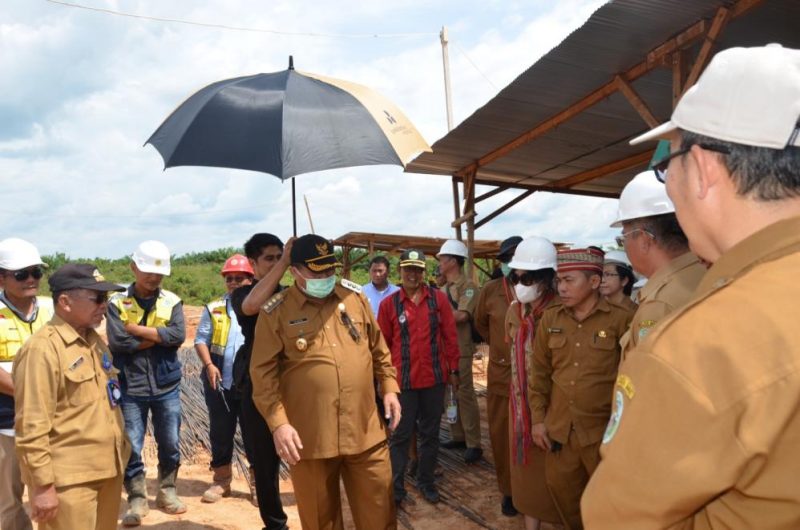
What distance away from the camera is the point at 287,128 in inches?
122

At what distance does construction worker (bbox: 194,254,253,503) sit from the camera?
4914 millimetres

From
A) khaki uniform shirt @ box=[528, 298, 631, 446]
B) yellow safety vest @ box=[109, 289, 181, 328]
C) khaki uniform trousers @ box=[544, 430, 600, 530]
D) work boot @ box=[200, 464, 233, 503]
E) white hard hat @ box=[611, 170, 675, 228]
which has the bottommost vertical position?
work boot @ box=[200, 464, 233, 503]

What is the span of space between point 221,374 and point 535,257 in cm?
291

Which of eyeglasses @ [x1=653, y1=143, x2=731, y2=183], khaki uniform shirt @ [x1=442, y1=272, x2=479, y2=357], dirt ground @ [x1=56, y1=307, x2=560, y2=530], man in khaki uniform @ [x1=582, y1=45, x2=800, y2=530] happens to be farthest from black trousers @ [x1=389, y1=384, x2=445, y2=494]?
man in khaki uniform @ [x1=582, y1=45, x2=800, y2=530]

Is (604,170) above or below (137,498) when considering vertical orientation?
above

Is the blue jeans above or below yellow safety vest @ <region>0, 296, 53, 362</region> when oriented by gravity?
below

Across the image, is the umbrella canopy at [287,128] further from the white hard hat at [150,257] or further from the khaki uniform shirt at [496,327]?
the khaki uniform shirt at [496,327]

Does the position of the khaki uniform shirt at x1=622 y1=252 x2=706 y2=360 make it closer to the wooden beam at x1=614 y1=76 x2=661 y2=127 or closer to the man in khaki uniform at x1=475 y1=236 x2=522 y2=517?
the man in khaki uniform at x1=475 y1=236 x2=522 y2=517

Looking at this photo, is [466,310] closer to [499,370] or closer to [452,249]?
[452,249]

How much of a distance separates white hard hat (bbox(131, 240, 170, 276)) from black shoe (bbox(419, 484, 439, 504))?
106 inches

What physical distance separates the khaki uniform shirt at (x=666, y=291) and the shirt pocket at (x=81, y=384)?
8.01 feet

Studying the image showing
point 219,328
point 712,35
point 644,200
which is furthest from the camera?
A: point 219,328

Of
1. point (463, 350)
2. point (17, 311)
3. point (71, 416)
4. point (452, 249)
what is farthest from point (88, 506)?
point (452, 249)

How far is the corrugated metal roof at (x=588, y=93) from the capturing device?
3.88 meters
